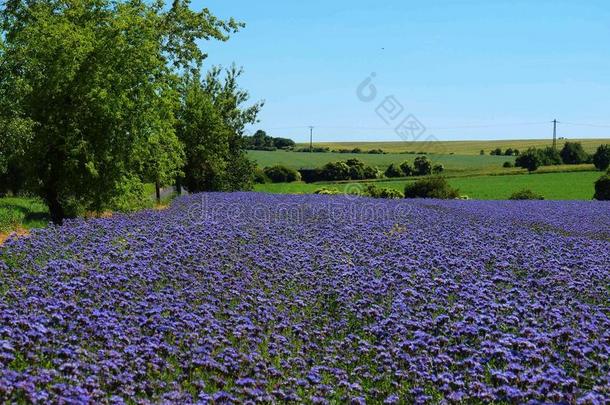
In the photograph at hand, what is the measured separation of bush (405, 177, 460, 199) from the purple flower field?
29.1 metres

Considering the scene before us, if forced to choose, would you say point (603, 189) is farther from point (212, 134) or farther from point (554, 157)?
point (554, 157)

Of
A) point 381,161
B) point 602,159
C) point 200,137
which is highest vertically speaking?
point 200,137

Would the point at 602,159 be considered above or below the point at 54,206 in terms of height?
above

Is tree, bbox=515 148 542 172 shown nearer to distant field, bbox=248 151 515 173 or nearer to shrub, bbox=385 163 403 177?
distant field, bbox=248 151 515 173

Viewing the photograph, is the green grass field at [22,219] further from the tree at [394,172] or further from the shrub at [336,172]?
the tree at [394,172]

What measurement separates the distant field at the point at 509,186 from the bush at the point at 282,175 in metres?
6.96

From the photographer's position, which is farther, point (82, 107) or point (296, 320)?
point (82, 107)

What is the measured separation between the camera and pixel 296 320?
7395 millimetres

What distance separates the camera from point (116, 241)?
11391mm

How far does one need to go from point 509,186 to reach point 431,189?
1731cm

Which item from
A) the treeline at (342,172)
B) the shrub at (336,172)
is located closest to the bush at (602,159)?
the treeline at (342,172)

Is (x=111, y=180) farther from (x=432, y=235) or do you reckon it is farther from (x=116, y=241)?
(x=432, y=235)

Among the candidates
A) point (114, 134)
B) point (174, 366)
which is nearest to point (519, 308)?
point (174, 366)

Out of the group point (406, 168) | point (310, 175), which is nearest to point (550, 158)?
point (406, 168)
